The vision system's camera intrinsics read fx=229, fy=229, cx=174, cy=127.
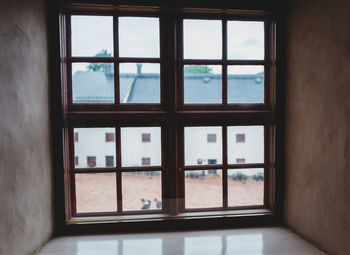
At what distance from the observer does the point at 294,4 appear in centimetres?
178

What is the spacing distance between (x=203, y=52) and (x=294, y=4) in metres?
0.78

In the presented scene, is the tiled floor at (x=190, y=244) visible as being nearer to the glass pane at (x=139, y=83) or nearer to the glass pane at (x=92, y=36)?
the glass pane at (x=139, y=83)

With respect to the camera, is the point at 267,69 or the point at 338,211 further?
the point at 267,69

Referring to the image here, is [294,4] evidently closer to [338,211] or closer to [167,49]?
[167,49]

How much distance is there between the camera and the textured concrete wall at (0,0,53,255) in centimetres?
125

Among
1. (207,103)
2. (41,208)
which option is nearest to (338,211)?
(207,103)

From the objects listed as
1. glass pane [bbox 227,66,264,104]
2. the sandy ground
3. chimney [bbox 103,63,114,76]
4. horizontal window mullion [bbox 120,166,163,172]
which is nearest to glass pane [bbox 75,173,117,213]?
the sandy ground

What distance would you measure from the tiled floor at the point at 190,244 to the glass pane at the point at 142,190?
231 mm

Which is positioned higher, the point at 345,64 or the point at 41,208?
the point at 345,64

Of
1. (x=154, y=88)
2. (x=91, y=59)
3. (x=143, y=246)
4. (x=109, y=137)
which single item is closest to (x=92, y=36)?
(x=91, y=59)

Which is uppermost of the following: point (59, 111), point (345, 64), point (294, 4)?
point (294, 4)

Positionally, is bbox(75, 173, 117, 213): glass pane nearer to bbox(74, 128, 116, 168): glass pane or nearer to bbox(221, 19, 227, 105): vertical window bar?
bbox(74, 128, 116, 168): glass pane

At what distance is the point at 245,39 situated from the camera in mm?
1958

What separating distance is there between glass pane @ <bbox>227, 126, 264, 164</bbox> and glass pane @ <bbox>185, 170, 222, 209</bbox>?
205 mm
